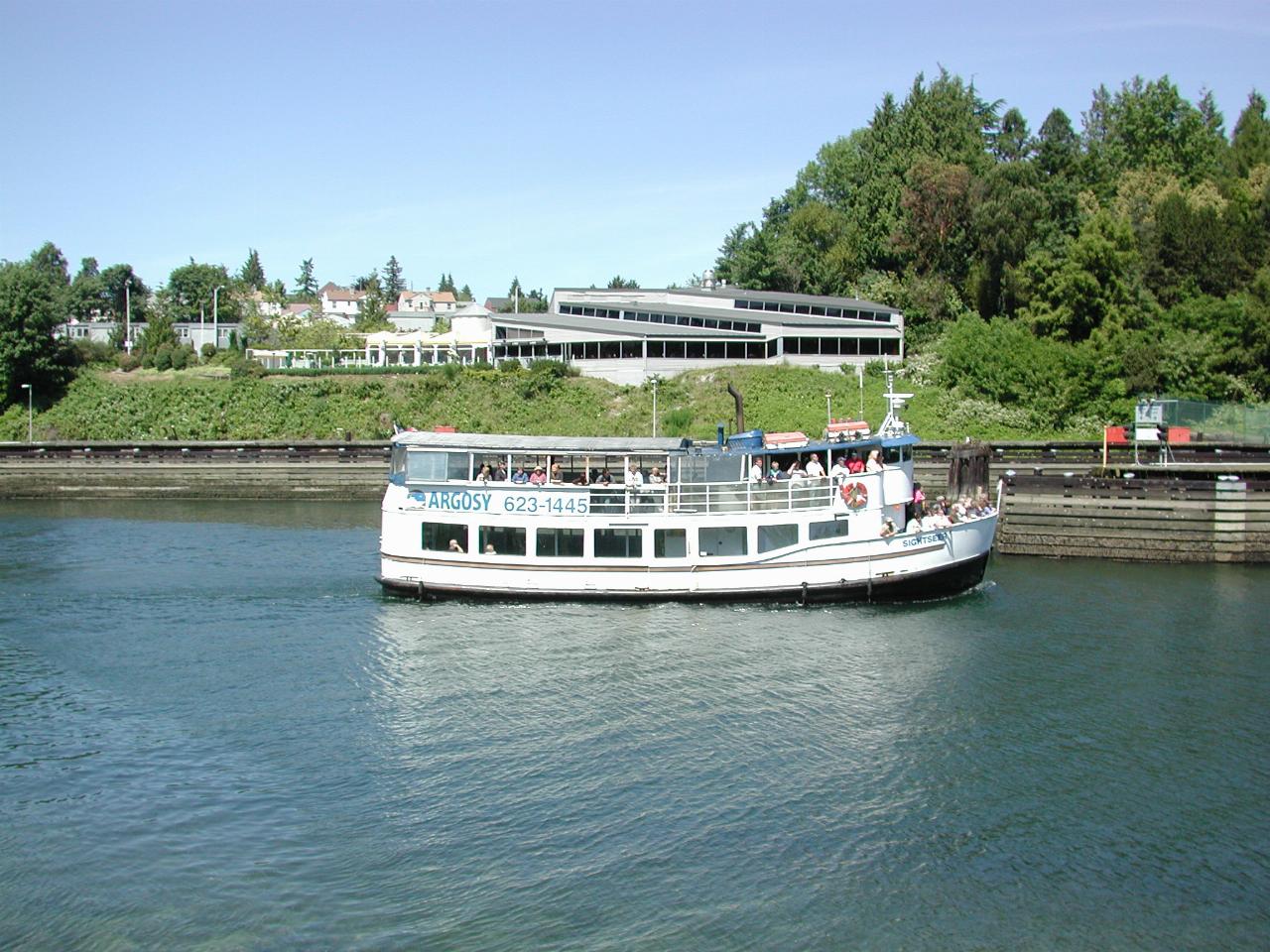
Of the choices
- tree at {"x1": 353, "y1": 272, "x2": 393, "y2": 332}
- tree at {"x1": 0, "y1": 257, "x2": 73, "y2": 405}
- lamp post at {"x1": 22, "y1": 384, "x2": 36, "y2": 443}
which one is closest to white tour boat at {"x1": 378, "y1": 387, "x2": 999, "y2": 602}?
lamp post at {"x1": 22, "y1": 384, "x2": 36, "y2": 443}

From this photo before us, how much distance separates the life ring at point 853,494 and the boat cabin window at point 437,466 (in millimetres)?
12343

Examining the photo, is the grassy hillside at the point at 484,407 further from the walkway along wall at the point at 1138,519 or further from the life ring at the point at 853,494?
the life ring at the point at 853,494

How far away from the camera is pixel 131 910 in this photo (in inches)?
781

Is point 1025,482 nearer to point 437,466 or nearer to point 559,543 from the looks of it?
point 559,543

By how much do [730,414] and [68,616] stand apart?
44.2 m

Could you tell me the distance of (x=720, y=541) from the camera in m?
39.6

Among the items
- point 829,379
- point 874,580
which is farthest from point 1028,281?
point 874,580

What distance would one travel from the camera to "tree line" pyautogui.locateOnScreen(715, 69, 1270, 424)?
72812 mm

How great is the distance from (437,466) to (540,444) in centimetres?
345

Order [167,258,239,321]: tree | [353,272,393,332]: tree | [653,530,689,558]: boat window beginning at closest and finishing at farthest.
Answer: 1. [653,530,689,558]: boat window
2. [353,272,393,332]: tree
3. [167,258,239,321]: tree

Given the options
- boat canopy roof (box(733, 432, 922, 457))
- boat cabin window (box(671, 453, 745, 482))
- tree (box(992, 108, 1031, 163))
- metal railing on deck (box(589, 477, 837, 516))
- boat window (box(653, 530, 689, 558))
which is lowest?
boat window (box(653, 530, 689, 558))

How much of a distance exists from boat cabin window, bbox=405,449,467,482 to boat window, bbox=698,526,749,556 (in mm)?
8068

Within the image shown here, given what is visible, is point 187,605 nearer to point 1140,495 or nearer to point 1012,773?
point 1012,773

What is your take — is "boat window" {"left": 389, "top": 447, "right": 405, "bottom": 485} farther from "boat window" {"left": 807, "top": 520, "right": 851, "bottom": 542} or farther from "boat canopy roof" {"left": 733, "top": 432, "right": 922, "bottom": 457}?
"boat window" {"left": 807, "top": 520, "right": 851, "bottom": 542}
